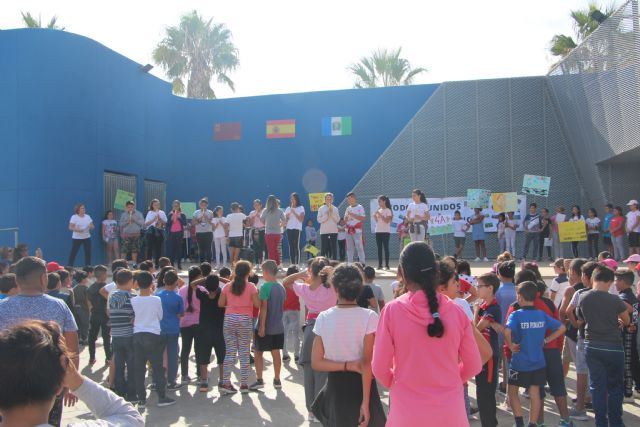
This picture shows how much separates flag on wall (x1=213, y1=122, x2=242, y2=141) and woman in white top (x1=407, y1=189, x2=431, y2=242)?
1058 centimetres

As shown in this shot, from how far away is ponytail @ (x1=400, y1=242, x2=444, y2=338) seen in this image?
10.5ft

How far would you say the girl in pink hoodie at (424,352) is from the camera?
3.12 meters

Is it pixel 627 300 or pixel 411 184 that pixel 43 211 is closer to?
pixel 411 184

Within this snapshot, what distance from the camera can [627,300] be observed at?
6.65m

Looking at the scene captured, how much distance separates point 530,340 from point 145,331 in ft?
14.2

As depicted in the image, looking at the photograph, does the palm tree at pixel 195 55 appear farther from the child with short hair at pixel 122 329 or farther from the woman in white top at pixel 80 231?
the child with short hair at pixel 122 329

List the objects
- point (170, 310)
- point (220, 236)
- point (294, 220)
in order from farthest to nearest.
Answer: point (220, 236) → point (294, 220) → point (170, 310)

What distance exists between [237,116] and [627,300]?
1694 cm

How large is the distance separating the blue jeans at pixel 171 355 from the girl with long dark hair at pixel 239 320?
0.68 m

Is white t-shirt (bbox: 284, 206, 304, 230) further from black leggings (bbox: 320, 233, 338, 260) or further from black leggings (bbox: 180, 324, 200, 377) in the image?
black leggings (bbox: 180, 324, 200, 377)

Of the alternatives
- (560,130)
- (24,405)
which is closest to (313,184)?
(560,130)

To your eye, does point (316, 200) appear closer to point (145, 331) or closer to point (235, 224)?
point (235, 224)

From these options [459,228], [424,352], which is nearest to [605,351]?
[424,352]

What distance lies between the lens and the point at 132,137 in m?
19.0
